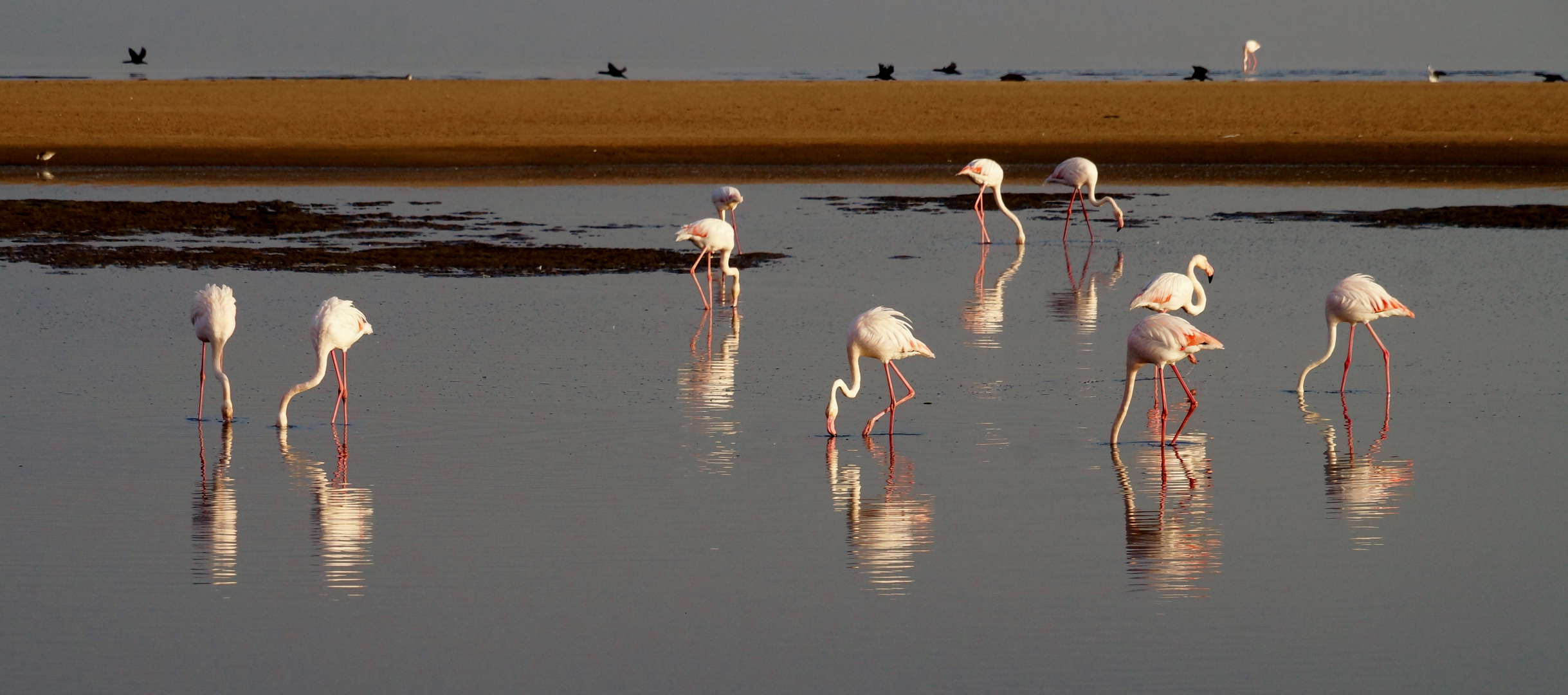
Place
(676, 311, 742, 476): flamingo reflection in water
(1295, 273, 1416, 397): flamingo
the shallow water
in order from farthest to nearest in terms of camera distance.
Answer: (1295, 273, 1416, 397): flamingo
(676, 311, 742, 476): flamingo reflection in water
the shallow water

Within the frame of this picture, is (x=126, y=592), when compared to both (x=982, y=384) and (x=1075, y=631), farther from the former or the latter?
(x=982, y=384)

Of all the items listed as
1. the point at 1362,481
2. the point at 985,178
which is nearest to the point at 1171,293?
the point at 1362,481

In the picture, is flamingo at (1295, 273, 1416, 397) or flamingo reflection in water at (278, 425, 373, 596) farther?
flamingo at (1295, 273, 1416, 397)

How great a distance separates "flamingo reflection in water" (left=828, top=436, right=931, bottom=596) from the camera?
6.39 metres

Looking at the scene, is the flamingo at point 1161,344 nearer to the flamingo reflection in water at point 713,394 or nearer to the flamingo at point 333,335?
the flamingo reflection in water at point 713,394

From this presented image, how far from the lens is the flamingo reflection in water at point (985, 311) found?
11969mm

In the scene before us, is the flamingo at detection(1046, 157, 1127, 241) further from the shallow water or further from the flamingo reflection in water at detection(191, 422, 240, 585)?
the flamingo reflection in water at detection(191, 422, 240, 585)

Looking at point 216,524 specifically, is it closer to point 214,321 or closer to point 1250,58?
point 214,321

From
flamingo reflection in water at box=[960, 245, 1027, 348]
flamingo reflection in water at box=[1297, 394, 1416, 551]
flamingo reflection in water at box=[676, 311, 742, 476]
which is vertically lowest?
flamingo reflection in water at box=[1297, 394, 1416, 551]

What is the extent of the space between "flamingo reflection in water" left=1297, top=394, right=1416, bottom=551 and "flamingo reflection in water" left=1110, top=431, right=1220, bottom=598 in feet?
1.71

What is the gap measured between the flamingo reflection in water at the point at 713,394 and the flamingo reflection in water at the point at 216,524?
2.07 m

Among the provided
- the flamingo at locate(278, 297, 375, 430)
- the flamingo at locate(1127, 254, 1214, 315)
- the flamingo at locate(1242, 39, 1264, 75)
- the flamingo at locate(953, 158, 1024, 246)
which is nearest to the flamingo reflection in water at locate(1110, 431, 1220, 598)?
the flamingo at locate(1127, 254, 1214, 315)

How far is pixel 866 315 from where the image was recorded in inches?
362

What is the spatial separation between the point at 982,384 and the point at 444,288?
600 centimetres
